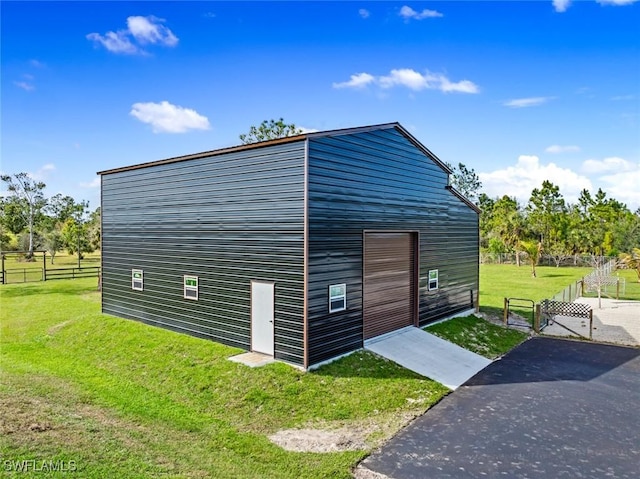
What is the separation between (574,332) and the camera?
1444 centimetres

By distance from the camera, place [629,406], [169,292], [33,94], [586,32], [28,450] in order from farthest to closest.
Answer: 1. [33,94]
2. [586,32]
3. [169,292]
4. [629,406]
5. [28,450]

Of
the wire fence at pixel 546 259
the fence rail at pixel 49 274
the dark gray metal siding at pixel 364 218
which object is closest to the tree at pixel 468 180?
the wire fence at pixel 546 259

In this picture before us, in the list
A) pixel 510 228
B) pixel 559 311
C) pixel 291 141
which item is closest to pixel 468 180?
pixel 510 228

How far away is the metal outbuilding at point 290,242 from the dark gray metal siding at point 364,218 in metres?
0.04

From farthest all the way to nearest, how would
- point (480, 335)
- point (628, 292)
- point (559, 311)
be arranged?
1. point (628, 292)
2. point (559, 311)
3. point (480, 335)

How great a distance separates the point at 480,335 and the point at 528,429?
21.8ft

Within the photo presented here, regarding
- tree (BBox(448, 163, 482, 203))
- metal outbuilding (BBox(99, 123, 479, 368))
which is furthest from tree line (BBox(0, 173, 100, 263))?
tree (BBox(448, 163, 482, 203))

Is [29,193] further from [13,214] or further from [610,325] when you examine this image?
[610,325]

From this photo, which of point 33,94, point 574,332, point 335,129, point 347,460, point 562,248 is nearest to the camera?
point 347,460

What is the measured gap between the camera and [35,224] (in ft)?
164

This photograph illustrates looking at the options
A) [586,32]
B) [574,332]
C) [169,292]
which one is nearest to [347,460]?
[169,292]

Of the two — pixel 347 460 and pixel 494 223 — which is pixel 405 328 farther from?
pixel 494 223

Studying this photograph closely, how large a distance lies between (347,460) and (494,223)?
45.9 metres

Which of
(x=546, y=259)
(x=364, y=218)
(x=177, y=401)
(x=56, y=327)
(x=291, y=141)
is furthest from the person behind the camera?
(x=546, y=259)
